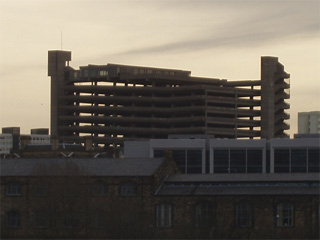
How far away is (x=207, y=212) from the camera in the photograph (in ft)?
319

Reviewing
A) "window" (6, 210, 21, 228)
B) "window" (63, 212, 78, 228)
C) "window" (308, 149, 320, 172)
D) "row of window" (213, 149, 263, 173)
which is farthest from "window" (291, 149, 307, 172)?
"window" (63, 212, 78, 228)

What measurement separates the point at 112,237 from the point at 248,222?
42.4ft

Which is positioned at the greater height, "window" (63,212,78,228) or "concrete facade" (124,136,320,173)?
"concrete facade" (124,136,320,173)

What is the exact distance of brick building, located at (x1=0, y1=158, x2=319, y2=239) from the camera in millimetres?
94875

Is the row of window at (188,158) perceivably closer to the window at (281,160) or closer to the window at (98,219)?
the window at (281,160)

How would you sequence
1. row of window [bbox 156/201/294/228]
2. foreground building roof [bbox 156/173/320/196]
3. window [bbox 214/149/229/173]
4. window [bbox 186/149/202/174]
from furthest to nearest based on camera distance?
window [bbox 186/149/202/174], window [bbox 214/149/229/173], foreground building roof [bbox 156/173/320/196], row of window [bbox 156/201/294/228]

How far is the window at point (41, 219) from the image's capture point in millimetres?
100375

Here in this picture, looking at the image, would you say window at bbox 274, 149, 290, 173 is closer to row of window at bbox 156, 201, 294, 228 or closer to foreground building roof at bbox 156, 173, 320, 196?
foreground building roof at bbox 156, 173, 320, 196

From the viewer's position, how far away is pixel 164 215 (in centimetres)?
9881

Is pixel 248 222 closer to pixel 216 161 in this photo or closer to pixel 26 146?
pixel 216 161

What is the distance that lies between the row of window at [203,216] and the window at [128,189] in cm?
288

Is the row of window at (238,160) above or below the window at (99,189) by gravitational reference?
above

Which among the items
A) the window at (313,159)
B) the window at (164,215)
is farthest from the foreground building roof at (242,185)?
the window at (313,159)

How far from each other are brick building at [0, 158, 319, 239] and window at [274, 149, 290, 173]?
4523cm
